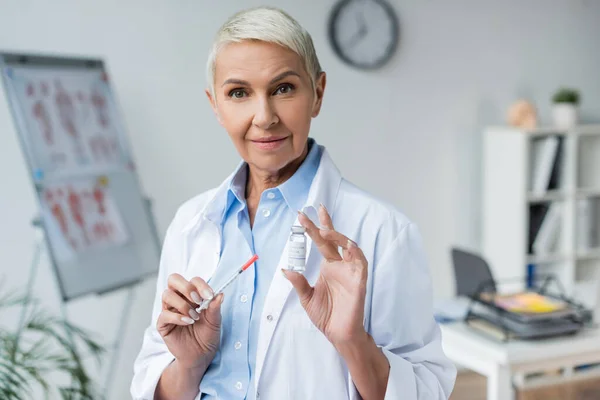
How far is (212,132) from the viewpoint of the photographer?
11.5ft

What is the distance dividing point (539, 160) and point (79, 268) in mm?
2644

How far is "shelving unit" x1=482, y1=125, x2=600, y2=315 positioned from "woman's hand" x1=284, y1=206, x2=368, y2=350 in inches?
123

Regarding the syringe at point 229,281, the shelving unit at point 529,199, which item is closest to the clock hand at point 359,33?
the shelving unit at point 529,199

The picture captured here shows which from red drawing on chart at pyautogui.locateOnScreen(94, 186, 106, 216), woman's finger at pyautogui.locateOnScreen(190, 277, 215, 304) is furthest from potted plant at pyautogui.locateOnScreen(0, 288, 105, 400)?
woman's finger at pyautogui.locateOnScreen(190, 277, 215, 304)

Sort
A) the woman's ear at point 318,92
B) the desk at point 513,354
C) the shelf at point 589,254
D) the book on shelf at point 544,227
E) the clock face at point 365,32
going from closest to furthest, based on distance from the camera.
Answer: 1. the woman's ear at point 318,92
2. the desk at point 513,354
3. the clock face at point 365,32
4. the book on shelf at point 544,227
5. the shelf at point 589,254

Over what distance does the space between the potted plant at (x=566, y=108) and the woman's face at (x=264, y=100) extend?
3.30m

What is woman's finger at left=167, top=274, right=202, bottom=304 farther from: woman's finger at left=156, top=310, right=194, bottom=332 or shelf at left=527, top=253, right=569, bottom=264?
shelf at left=527, top=253, right=569, bottom=264

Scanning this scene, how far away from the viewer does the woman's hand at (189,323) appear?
1.17 metres

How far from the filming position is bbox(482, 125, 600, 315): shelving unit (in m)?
4.05

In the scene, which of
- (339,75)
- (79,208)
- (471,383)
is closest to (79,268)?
(79,208)

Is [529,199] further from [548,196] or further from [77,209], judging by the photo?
[77,209]

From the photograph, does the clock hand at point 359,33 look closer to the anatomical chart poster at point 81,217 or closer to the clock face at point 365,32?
the clock face at point 365,32

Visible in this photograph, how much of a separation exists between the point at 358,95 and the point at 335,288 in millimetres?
2866

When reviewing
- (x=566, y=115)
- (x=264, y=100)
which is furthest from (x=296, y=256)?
(x=566, y=115)
